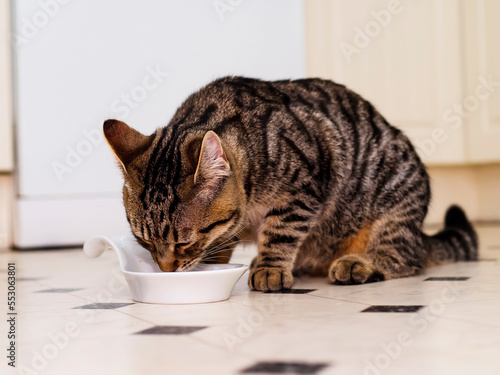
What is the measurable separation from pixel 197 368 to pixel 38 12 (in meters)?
3.16

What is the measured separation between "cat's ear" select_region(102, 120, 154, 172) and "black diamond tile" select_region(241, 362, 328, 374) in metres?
0.89

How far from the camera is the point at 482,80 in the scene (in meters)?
4.49

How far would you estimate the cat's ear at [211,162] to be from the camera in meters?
1.66

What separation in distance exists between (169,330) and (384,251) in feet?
3.31

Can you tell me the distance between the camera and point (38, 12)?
371cm

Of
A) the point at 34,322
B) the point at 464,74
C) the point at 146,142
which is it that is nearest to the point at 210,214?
the point at 146,142

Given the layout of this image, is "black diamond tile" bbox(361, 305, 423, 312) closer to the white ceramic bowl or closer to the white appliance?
the white ceramic bowl

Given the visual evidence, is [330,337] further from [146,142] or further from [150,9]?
[150,9]
